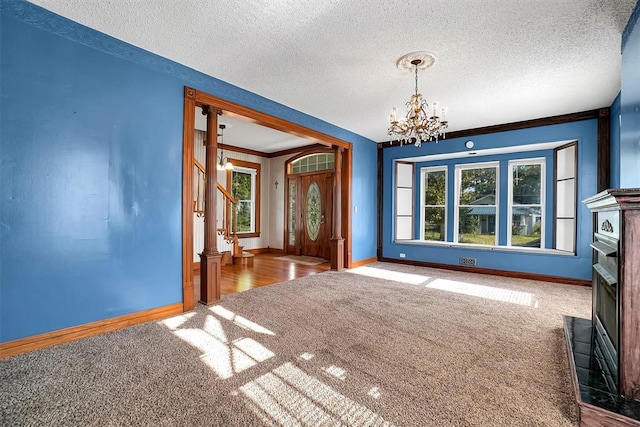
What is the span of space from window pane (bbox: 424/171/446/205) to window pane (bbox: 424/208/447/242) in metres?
0.20

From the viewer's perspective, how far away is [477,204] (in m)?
5.98

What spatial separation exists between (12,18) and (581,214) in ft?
22.8

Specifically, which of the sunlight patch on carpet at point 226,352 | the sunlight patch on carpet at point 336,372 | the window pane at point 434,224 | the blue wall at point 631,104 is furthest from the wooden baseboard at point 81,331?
the window pane at point 434,224

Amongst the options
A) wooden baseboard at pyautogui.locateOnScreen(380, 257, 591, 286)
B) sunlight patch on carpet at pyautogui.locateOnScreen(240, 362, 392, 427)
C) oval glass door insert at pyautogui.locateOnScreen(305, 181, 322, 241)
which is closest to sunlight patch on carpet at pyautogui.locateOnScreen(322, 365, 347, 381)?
sunlight patch on carpet at pyautogui.locateOnScreen(240, 362, 392, 427)

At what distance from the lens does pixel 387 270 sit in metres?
5.70

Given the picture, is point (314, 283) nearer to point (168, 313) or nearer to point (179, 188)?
point (168, 313)

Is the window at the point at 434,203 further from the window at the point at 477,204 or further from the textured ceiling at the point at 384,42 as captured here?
the textured ceiling at the point at 384,42

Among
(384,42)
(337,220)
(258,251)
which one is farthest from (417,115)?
(258,251)

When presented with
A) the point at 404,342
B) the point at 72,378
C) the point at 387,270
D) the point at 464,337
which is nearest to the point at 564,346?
the point at 464,337

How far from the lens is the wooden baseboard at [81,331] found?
2.26m

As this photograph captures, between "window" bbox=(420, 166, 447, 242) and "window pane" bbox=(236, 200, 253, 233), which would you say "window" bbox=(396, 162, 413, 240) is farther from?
"window pane" bbox=(236, 200, 253, 233)

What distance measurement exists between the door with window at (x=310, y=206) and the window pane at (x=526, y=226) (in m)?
3.82

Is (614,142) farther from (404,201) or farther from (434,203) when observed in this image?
(404,201)

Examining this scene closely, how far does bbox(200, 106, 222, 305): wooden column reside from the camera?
11.7 ft
